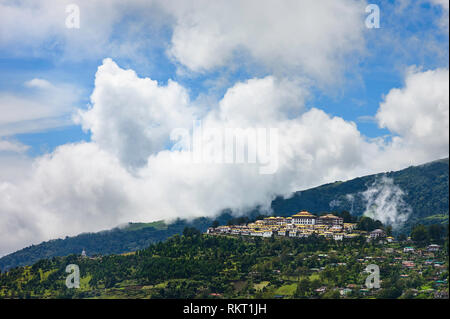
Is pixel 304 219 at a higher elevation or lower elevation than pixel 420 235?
higher

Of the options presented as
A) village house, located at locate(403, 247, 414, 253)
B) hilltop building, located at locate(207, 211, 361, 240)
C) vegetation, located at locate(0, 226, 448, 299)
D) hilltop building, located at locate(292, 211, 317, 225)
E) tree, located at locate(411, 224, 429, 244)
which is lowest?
vegetation, located at locate(0, 226, 448, 299)

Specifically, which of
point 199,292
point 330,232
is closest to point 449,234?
A: point 330,232

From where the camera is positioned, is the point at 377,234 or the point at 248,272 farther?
the point at 377,234

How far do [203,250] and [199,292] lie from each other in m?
23.5

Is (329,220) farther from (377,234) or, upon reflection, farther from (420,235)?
(420,235)

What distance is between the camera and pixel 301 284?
3686 inches

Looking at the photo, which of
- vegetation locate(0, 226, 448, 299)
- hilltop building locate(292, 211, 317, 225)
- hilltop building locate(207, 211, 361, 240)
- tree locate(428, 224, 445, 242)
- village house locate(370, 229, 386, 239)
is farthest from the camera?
hilltop building locate(292, 211, 317, 225)

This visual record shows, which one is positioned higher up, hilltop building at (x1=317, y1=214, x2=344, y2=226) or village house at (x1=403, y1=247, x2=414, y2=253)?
hilltop building at (x1=317, y1=214, x2=344, y2=226)

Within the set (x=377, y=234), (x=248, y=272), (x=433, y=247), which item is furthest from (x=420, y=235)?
(x=248, y=272)

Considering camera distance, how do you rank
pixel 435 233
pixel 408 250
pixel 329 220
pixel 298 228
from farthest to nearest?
pixel 329 220 < pixel 298 228 < pixel 435 233 < pixel 408 250

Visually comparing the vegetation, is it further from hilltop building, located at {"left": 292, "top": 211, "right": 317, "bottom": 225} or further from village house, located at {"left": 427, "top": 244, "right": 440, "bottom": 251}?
hilltop building, located at {"left": 292, "top": 211, "right": 317, "bottom": 225}

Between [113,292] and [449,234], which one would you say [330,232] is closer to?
[449,234]

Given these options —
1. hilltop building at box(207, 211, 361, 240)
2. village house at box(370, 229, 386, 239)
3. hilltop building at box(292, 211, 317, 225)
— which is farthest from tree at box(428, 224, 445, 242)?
hilltop building at box(292, 211, 317, 225)
